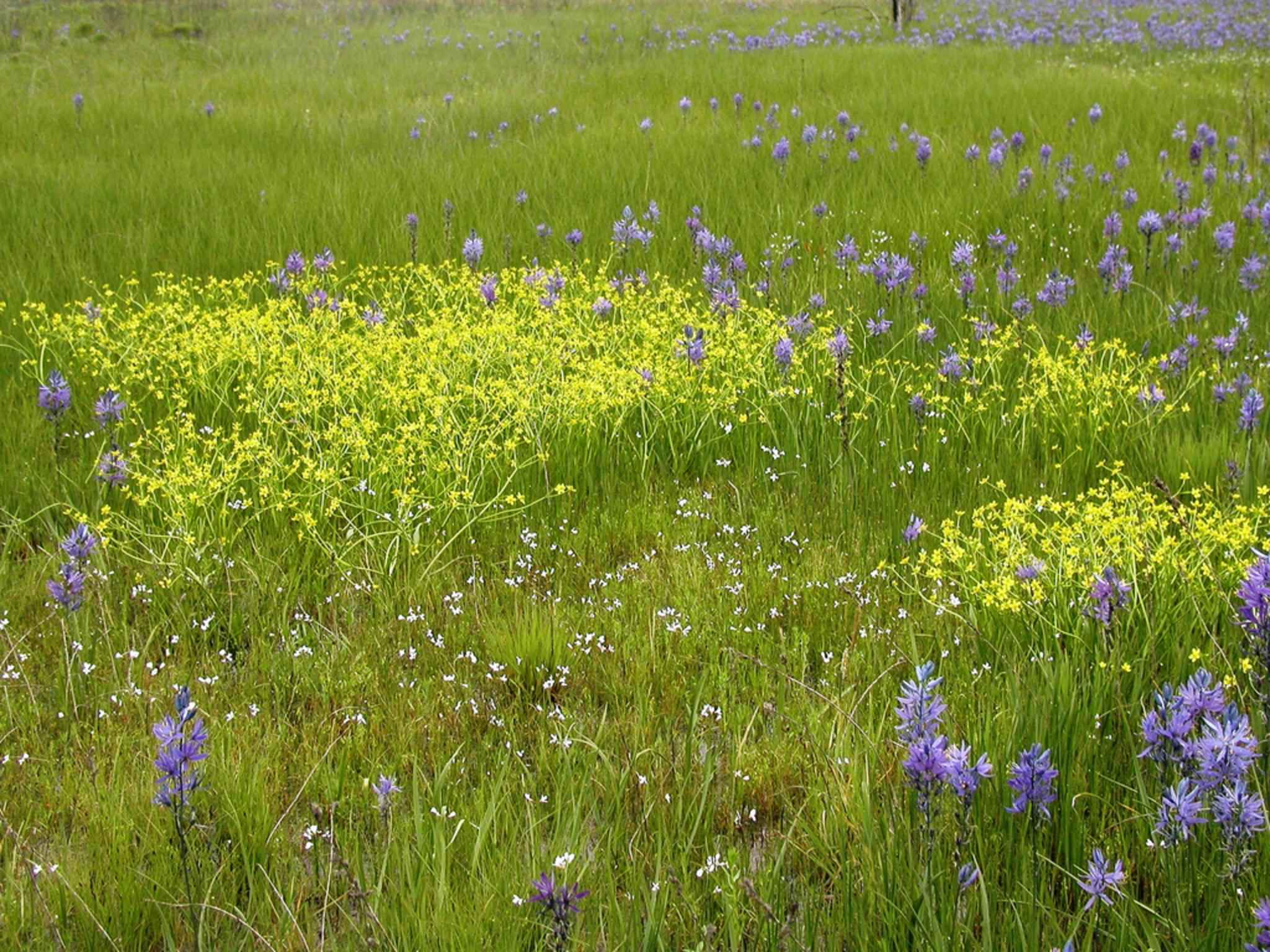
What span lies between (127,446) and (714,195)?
3.94 meters

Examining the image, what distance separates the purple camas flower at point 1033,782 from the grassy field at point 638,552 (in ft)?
0.03

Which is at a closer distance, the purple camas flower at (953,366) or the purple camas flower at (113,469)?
the purple camas flower at (113,469)

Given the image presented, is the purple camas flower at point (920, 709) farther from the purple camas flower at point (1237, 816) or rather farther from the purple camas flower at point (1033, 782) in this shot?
the purple camas flower at point (1237, 816)

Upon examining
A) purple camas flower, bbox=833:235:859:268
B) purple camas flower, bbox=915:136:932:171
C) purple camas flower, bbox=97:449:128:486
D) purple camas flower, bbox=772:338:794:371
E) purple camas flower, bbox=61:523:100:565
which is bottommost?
purple camas flower, bbox=61:523:100:565

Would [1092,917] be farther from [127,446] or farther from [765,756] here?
[127,446]

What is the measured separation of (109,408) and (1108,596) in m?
2.88

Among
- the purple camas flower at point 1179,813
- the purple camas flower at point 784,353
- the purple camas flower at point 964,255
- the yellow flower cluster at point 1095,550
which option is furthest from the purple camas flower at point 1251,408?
the purple camas flower at point 1179,813

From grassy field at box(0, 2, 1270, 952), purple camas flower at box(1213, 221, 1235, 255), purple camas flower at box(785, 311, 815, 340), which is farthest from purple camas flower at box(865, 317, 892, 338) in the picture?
purple camas flower at box(1213, 221, 1235, 255)

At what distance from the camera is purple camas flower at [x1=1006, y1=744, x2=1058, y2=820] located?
1729 mm

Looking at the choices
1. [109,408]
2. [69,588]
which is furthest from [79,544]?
[109,408]

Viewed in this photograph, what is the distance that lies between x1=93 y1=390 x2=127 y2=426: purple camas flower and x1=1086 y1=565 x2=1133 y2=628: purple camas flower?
A: 2.80 m

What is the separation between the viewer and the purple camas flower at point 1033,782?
1729mm

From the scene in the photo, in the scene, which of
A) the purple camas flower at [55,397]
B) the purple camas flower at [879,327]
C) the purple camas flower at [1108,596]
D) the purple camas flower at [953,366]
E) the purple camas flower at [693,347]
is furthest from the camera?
the purple camas flower at [879,327]

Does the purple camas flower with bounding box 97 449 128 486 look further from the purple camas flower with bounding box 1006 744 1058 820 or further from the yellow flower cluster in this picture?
the purple camas flower with bounding box 1006 744 1058 820
